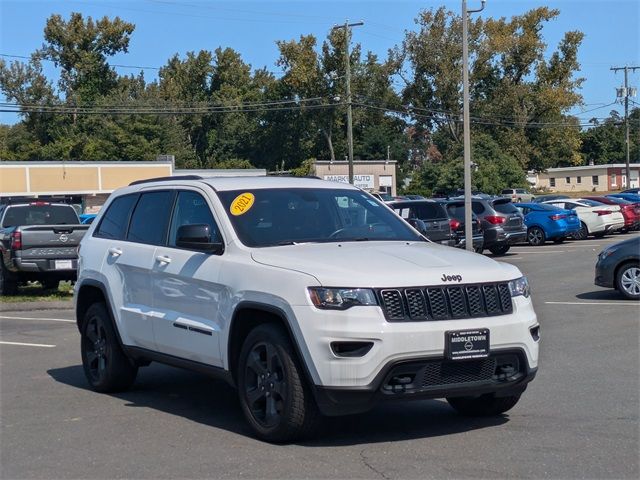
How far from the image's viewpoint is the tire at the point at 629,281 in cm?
1603

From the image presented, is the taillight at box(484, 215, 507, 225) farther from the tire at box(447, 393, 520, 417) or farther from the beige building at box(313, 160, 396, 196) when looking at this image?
the beige building at box(313, 160, 396, 196)

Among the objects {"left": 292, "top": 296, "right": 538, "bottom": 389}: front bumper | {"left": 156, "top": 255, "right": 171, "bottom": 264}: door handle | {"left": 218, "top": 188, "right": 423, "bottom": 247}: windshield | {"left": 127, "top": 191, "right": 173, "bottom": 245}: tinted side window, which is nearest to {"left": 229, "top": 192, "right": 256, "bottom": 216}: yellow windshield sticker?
{"left": 218, "top": 188, "right": 423, "bottom": 247}: windshield

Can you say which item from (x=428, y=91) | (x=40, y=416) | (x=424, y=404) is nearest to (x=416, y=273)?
(x=424, y=404)

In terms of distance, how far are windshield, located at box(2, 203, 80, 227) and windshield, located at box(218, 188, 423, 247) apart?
12.1 metres

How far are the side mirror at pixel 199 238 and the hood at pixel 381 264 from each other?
407 mm

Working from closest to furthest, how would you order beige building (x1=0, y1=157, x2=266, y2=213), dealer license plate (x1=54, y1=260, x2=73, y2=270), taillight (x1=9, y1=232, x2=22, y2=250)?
taillight (x1=9, y1=232, x2=22, y2=250), dealer license plate (x1=54, y1=260, x2=73, y2=270), beige building (x1=0, y1=157, x2=266, y2=213)

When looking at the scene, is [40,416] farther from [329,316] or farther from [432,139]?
[432,139]

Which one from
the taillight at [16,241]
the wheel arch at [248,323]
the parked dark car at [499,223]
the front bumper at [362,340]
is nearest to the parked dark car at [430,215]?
the parked dark car at [499,223]

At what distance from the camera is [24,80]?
81875mm

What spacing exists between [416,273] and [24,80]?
Result: 267 ft

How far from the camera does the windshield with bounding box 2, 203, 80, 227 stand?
61.8 feet

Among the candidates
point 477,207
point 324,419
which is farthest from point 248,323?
point 477,207

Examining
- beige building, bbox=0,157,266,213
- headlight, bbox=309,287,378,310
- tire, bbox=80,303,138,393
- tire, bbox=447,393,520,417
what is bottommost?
tire, bbox=447,393,520,417

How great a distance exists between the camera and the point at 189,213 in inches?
311
